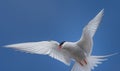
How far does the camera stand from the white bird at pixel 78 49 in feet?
11.0

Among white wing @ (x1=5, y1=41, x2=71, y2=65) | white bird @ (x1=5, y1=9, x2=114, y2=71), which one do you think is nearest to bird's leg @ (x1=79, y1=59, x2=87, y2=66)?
white bird @ (x1=5, y1=9, x2=114, y2=71)

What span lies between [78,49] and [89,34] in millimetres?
207

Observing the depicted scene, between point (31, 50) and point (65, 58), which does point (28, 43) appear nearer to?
point (31, 50)

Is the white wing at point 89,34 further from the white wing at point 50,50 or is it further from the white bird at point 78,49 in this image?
the white wing at point 50,50

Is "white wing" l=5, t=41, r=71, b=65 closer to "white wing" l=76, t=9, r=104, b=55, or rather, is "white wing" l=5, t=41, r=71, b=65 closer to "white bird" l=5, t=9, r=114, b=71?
"white bird" l=5, t=9, r=114, b=71

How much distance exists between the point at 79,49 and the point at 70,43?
118mm

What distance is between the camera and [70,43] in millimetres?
3471

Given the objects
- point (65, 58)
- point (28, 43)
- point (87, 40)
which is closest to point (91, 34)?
point (87, 40)

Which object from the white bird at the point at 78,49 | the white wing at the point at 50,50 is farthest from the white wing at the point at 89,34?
the white wing at the point at 50,50

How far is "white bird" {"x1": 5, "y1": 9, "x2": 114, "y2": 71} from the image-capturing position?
3.34 meters

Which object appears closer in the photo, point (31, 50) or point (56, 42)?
point (31, 50)

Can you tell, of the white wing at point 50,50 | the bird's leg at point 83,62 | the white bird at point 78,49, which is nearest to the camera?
the white wing at point 50,50

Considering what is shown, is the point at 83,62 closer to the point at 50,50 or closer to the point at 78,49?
the point at 78,49

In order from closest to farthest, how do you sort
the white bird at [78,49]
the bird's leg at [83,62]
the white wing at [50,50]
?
the white wing at [50,50], the white bird at [78,49], the bird's leg at [83,62]
